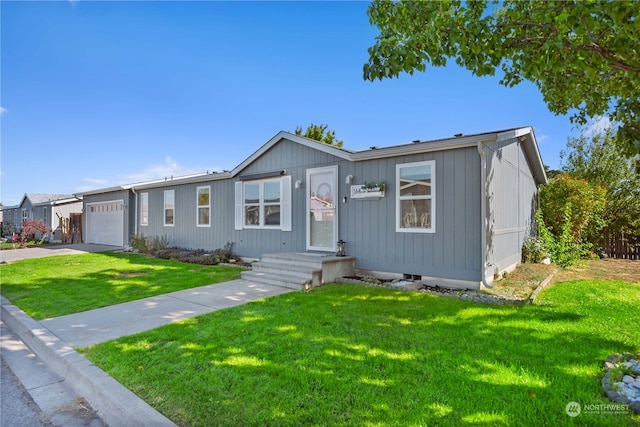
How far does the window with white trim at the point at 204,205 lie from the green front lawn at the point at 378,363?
7.24 metres

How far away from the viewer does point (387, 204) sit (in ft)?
23.5

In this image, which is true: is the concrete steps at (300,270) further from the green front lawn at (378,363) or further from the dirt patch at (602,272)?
the dirt patch at (602,272)

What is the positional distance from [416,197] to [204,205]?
311 inches

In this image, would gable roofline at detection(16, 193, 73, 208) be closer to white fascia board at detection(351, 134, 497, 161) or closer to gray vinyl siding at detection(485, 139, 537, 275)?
white fascia board at detection(351, 134, 497, 161)

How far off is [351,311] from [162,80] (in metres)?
11.3

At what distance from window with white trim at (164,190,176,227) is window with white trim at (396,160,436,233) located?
31.2 ft

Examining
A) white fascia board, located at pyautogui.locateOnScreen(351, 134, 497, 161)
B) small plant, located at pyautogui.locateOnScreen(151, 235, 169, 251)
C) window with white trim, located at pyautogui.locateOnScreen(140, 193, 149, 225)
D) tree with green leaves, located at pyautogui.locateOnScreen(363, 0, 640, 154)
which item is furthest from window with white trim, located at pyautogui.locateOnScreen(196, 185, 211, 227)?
tree with green leaves, located at pyautogui.locateOnScreen(363, 0, 640, 154)

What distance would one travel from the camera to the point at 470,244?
6098 mm

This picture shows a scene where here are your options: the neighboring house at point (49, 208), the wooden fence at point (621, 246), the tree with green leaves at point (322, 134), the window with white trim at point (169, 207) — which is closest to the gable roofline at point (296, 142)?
the window with white trim at point (169, 207)

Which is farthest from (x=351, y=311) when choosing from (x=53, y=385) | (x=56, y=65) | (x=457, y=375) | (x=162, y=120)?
(x=162, y=120)

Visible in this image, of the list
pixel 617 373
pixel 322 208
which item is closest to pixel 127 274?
pixel 322 208

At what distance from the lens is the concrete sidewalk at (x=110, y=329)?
8.25 ft

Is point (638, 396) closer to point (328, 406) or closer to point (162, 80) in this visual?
point (328, 406)

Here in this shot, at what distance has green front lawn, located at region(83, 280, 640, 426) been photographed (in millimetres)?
2295
